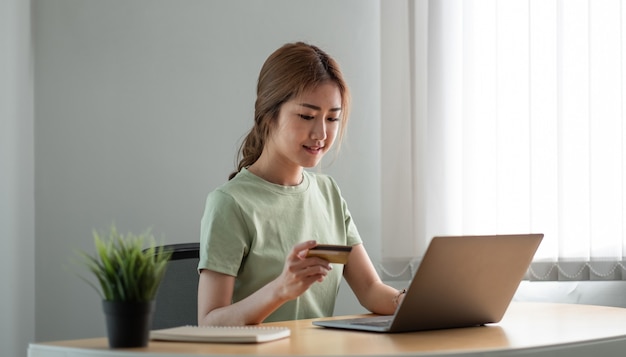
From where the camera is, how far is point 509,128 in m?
2.75

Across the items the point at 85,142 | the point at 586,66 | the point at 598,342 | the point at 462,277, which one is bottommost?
the point at 598,342

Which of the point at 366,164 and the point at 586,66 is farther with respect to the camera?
the point at 366,164

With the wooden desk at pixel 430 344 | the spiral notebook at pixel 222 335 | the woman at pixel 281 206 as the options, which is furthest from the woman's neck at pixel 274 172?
the spiral notebook at pixel 222 335

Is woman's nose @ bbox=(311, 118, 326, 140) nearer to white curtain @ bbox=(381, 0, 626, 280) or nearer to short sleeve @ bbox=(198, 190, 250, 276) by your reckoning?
short sleeve @ bbox=(198, 190, 250, 276)

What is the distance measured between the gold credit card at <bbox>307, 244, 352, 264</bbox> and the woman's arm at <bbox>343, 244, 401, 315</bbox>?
49 centimetres

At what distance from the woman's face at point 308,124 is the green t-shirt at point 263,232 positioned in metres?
0.11

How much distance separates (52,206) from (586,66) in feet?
6.03

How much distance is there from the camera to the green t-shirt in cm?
178

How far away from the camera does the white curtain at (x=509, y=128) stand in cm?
266

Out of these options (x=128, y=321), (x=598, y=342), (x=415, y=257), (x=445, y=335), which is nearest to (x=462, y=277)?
(x=445, y=335)

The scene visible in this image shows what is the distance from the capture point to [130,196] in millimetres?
2816

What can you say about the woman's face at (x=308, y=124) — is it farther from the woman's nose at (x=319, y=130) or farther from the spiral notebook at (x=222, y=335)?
the spiral notebook at (x=222, y=335)

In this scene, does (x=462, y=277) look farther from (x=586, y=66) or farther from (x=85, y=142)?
(x=85, y=142)

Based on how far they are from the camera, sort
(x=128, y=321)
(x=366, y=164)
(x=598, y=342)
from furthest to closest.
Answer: (x=366, y=164) < (x=598, y=342) < (x=128, y=321)
